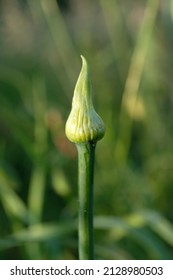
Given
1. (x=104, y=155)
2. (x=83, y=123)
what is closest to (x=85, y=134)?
(x=83, y=123)

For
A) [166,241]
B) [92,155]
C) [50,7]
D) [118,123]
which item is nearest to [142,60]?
[118,123]

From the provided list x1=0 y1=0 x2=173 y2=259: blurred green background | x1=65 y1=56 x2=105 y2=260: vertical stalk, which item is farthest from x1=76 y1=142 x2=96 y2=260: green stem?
x1=0 y1=0 x2=173 y2=259: blurred green background

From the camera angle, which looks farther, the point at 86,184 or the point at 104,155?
the point at 104,155

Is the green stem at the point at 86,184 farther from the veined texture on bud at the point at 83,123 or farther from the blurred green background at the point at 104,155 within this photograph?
the blurred green background at the point at 104,155

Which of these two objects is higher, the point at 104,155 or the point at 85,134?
the point at 104,155

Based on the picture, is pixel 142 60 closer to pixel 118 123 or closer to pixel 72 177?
pixel 118 123

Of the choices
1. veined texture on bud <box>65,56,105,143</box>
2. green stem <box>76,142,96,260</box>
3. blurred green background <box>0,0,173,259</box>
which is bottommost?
green stem <box>76,142,96,260</box>

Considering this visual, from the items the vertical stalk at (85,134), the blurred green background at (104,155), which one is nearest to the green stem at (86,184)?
the vertical stalk at (85,134)

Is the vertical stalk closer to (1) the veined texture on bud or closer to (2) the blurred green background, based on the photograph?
(1) the veined texture on bud

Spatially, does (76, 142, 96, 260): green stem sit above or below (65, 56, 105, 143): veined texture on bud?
below

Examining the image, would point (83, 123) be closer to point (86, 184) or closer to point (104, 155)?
point (86, 184)
